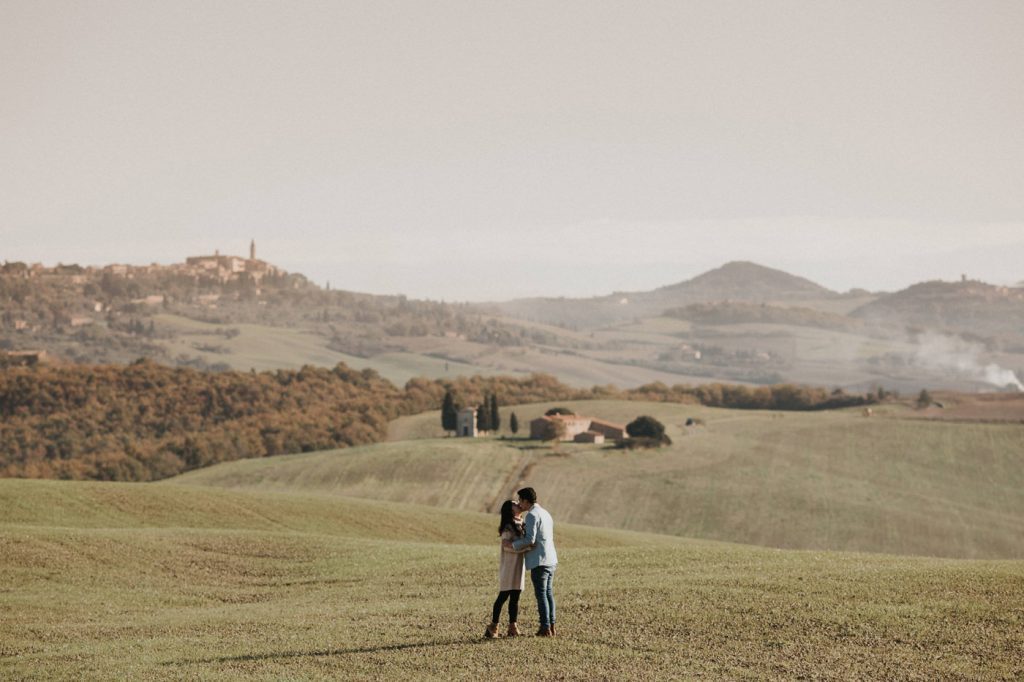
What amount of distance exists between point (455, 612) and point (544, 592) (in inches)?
185

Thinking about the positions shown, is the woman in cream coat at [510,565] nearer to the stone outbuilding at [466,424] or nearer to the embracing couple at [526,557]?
the embracing couple at [526,557]

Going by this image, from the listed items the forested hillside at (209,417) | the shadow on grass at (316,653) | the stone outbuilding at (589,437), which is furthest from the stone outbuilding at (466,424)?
the shadow on grass at (316,653)

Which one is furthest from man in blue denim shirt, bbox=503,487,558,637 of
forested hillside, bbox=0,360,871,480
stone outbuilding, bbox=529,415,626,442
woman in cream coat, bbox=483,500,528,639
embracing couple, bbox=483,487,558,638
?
forested hillside, bbox=0,360,871,480

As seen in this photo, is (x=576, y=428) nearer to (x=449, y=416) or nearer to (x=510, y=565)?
(x=449, y=416)

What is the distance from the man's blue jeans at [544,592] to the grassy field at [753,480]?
76.4m

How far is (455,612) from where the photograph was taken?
2923cm

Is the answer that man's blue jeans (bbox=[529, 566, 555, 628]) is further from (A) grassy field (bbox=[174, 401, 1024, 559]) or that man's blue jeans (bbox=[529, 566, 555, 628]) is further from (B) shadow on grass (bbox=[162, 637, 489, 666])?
(A) grassy field (bbox=[174, 401, 1024, 559])

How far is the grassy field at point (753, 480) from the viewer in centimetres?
10394

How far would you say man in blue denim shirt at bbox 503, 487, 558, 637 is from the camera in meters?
25.1

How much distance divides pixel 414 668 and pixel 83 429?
17879cm

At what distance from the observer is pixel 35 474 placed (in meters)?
152

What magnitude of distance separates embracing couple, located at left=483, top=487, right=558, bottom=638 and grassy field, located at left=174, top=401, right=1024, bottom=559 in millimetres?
76434

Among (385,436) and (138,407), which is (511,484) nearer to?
(385,436)

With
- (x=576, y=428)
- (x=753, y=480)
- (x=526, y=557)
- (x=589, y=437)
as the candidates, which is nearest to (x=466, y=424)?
(x=576, y=428)
